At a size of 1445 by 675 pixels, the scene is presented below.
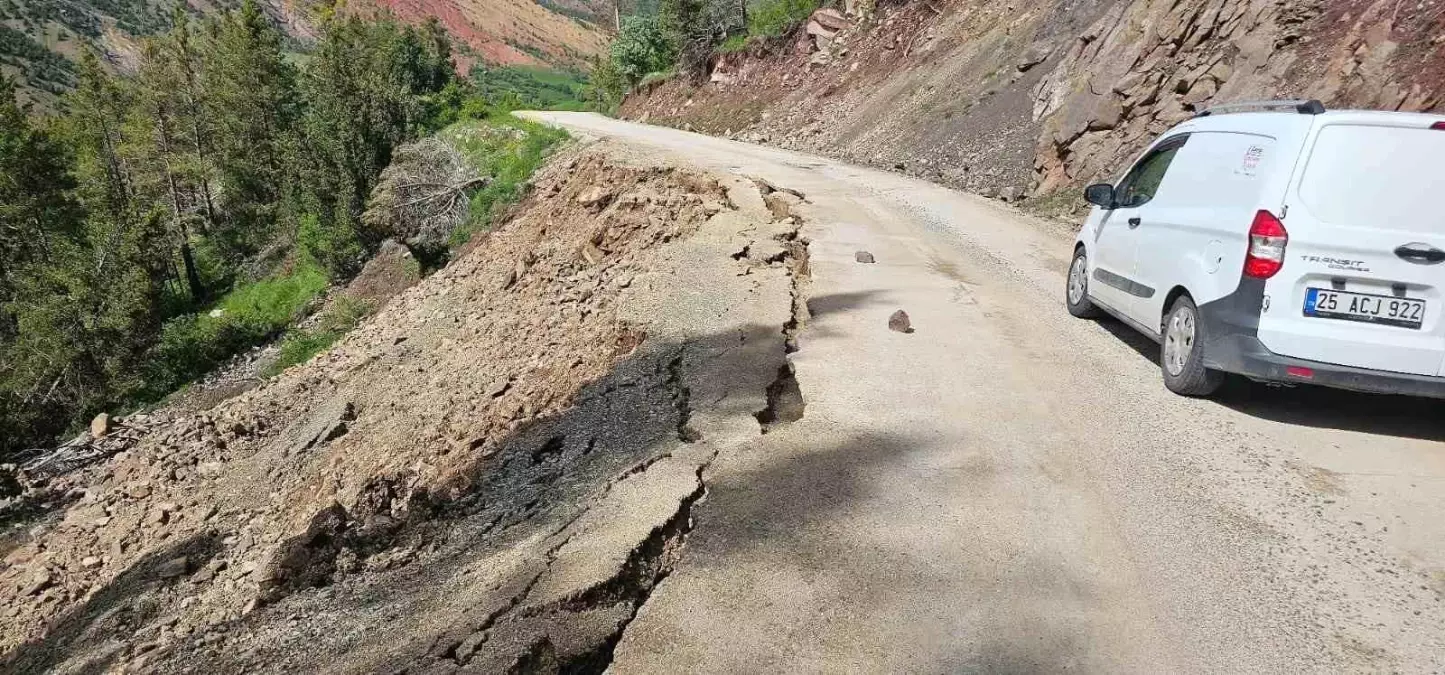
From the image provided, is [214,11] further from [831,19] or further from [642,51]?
[831,19]

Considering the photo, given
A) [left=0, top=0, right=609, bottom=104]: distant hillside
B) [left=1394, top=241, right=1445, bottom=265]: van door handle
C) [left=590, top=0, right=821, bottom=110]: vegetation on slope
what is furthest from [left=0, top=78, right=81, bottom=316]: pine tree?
[left=0, top=0, right=609, bottom=104]: distant hillside

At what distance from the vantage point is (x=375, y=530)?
4.85 metres

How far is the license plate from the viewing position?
4.48 meters

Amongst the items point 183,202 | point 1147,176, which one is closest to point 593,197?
point 1147,176

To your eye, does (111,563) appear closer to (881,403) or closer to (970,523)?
(881,403)

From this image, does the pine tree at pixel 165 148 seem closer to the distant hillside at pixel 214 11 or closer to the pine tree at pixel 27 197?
the pine tree at pixel 27 197

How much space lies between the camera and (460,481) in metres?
5.50

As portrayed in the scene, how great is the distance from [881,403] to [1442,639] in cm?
Answer: 286

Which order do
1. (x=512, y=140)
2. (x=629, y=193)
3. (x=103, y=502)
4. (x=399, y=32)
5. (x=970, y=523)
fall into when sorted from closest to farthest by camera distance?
(x=970, y=523) → (x=103, y=502) → (x=629, y=193) → (x=512, y=140) → (x=399, y=32)

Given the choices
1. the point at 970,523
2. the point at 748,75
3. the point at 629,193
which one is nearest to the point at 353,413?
the point at 629,193

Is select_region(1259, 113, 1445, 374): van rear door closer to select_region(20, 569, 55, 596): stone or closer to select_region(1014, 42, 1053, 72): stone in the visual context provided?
select_region(20, 569, 55, 596): stone

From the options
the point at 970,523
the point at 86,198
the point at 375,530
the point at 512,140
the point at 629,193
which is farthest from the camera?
the point at 86,198

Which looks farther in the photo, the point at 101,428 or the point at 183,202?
the point at 183,202

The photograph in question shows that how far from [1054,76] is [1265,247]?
12.6 metres
